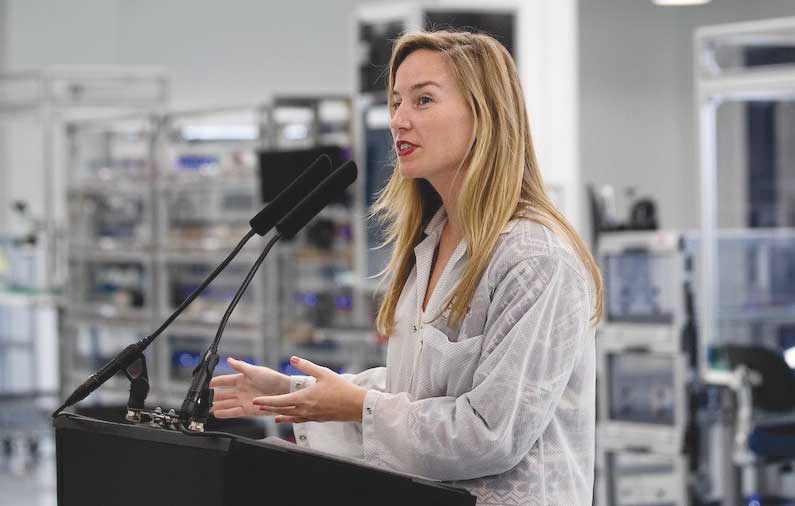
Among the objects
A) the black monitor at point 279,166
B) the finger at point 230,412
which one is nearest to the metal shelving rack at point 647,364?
the black monitor at point 279,166

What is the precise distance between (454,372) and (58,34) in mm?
9808

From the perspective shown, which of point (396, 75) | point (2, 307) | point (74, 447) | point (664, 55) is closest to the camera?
point (74, 447)

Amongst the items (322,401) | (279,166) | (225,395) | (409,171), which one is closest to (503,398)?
(322,401)

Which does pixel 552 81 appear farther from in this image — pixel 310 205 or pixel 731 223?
pixel 310 205

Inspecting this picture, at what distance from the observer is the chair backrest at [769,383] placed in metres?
4.92

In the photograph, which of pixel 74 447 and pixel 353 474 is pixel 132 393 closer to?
pixel 74 447

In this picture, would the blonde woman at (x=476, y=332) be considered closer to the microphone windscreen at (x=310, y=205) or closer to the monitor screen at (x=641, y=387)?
the microphone windscreen at (x=310, y=205)

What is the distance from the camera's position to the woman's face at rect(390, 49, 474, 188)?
4.87ft

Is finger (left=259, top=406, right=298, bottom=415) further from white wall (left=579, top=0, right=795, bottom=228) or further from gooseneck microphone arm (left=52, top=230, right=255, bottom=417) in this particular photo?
white wall (left=579, top=0, right=795, bottom=228)

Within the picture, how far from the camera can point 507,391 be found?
1.35 m

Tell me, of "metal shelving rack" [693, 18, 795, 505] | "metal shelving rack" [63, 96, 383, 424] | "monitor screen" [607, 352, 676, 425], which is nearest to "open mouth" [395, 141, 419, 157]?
"monitor screen" [607, 352, 676, 425]

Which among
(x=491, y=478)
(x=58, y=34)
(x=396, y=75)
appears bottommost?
(x=491, y=478)

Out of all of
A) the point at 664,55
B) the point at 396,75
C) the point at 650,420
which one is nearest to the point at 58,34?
the point at 664,55

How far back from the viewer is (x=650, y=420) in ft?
17.0
